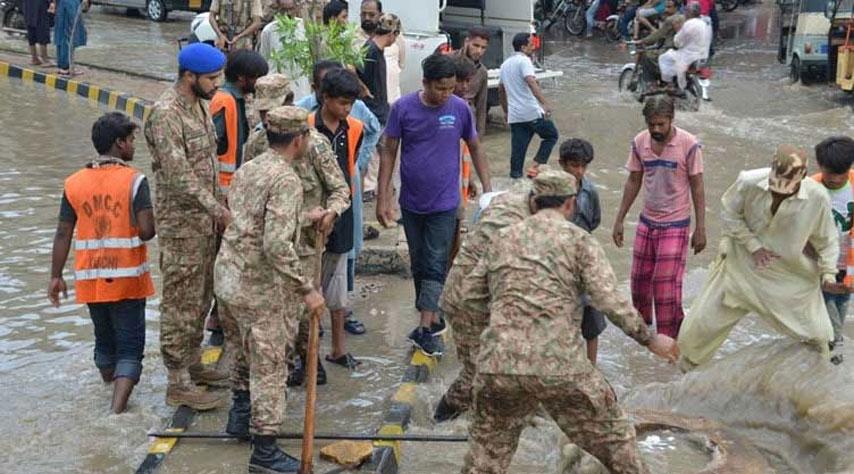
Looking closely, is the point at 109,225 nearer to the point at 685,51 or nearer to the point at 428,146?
the point at 428,146

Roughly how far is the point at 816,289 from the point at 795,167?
707 millimetres

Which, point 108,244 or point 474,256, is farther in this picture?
point 108,244

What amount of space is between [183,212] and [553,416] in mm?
2232

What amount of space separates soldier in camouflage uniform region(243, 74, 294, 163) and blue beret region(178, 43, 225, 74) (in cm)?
36

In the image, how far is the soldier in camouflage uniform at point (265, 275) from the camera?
516cm

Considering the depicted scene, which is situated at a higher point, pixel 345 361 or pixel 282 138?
pixel 282 138

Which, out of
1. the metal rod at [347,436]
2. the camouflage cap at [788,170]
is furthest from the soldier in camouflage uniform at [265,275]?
the camouflage cap at [788,170]

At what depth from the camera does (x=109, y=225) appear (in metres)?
5.89

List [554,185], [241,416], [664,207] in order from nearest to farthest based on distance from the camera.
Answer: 1. [554,185]
2. [241,416]
3. [664,207]

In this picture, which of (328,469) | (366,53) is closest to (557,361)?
(328,469)

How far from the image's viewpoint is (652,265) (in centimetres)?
705

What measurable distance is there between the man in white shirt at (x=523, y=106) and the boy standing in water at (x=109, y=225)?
586 centimetres

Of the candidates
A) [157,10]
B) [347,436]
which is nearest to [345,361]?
[347,436]

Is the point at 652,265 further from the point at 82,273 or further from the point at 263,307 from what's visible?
the point at 82,273
